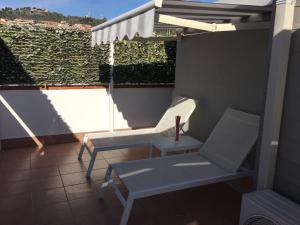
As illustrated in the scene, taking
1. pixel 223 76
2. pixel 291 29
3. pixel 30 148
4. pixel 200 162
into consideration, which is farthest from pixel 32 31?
pixel 291 29

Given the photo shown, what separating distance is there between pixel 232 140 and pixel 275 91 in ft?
6.51

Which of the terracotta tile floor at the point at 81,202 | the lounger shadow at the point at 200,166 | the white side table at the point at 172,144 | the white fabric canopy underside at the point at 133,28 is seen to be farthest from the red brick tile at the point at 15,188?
the white fabric canopy underside at the point at 133,28

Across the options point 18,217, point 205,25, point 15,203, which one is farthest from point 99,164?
→ point 205,25

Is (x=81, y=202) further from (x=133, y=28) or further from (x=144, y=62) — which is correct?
(x=144, y=62)

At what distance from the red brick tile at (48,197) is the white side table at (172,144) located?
A: 228 cm

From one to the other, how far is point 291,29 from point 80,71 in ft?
22.2

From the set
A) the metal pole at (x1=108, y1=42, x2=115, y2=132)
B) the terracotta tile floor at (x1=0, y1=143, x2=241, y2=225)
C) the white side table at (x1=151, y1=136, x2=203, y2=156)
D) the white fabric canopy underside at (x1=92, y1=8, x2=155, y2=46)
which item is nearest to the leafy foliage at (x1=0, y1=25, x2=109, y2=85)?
the metal pole at (x1=108, y1=42, x2=115, y2=132)

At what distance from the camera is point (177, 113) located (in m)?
7.84

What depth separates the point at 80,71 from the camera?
9.09 m

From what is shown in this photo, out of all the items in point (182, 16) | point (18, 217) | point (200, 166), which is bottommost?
point (18, 217)

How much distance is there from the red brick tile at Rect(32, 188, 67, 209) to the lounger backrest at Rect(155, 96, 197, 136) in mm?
3174

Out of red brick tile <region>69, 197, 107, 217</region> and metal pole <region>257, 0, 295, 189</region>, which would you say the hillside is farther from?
metal pole <region>257, 0, 295, 189</region>

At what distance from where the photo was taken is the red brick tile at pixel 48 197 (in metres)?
5.38

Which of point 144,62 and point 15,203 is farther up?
point 144,62
